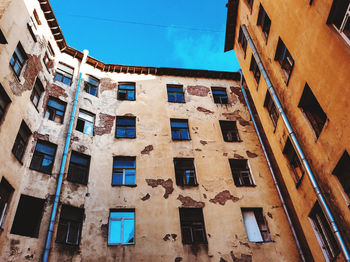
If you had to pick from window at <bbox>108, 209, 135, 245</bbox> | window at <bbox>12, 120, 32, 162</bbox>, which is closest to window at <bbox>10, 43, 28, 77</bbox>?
window at <bbox>12, 120, 32, 162</bbox>

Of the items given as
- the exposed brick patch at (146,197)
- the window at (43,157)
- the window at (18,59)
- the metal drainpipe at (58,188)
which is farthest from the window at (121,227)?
the window at (18,59)

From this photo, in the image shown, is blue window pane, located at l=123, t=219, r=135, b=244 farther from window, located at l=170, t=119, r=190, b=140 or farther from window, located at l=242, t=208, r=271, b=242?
window, located at l=170, t=119, r=190, b=140

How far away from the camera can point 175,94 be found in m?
20.1

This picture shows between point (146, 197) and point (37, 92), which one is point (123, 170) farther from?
point (37, 92)

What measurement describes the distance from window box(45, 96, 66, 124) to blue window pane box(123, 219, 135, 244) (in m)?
6.63

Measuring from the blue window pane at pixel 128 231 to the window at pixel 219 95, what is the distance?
10.6 metres

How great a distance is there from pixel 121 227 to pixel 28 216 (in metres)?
4.02

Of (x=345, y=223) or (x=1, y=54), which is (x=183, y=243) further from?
(x=1, y=54)

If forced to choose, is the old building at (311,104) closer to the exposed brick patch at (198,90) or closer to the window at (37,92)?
the exposed brick patch at (198,90)

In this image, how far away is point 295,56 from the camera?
35.5 ft

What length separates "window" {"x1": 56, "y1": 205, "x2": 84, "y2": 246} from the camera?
12156 mm

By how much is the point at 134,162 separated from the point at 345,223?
1033 centimetres

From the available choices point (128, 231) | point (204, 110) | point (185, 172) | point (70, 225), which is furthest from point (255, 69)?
point (70, 225)

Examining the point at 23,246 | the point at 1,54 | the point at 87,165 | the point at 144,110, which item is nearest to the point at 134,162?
the point at 87,165
